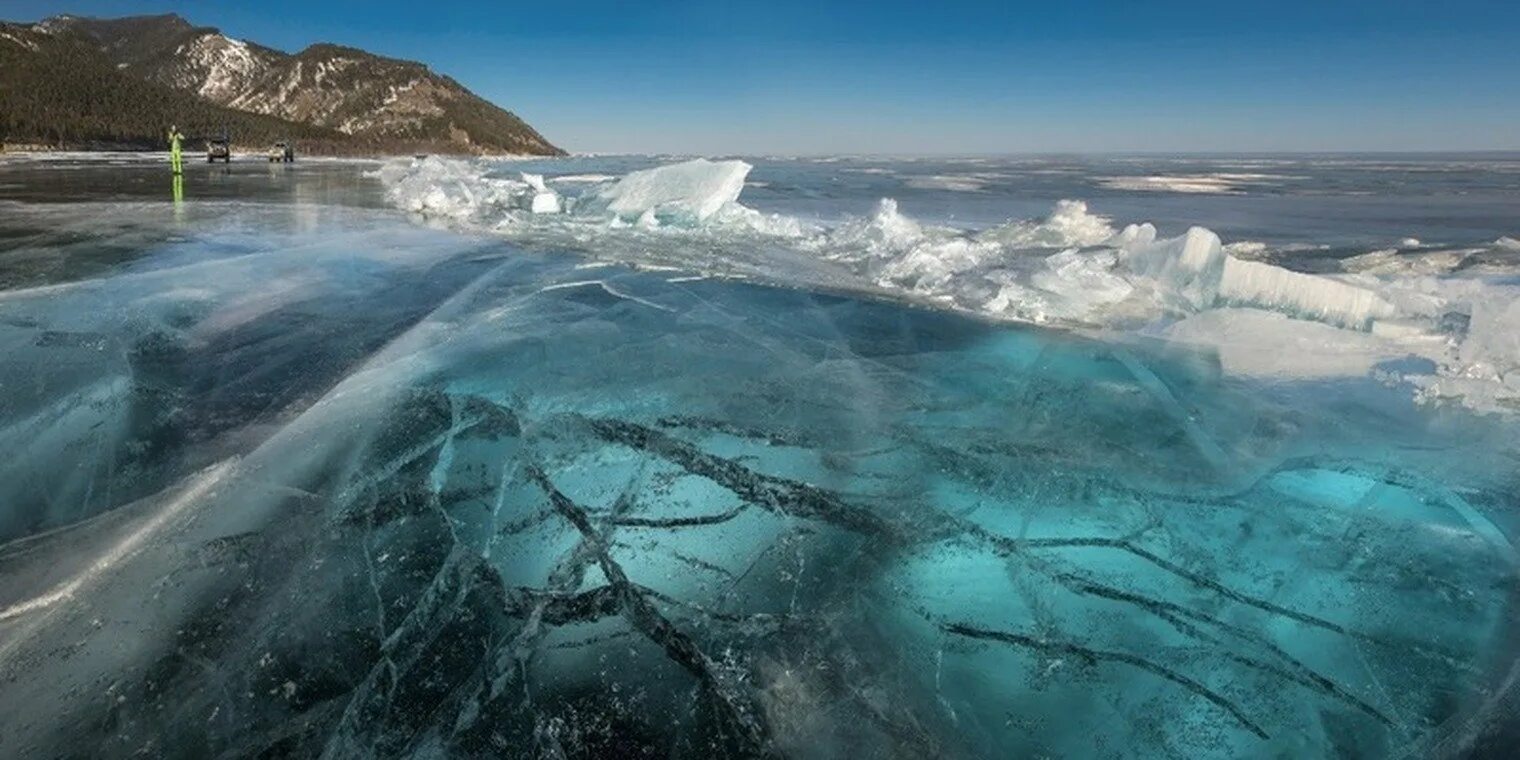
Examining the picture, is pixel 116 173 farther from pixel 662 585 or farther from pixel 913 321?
pixel 662 585

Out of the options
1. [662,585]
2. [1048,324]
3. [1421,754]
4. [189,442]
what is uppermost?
[1048,324]

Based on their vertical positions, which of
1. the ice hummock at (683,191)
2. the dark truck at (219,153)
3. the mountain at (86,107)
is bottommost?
the ice hummock at (683,191)

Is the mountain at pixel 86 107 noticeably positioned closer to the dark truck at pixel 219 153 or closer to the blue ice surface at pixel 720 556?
the dark truck at pixel 219 153

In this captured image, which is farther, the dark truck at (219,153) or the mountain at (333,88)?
the mountain at (333,88)

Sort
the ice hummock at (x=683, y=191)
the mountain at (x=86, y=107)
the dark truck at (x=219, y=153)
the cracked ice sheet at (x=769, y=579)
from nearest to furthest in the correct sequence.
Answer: the cracked ice sheet at (x=769, y=579) < the ice hummock at (x=683, y=191) < the dark truck at (x=219, y=153) < the mountain at (x=86, y=107)

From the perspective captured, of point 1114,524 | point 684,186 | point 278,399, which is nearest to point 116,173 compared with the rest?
point 684,186

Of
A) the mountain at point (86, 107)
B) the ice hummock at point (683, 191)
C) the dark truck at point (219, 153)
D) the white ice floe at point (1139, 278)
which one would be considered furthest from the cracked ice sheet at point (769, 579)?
the mountain at point (86, 107)

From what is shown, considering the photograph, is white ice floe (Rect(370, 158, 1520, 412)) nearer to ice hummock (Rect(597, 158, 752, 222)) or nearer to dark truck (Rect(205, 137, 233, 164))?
ice hummock (Rect(597, 158, 752, 222))
